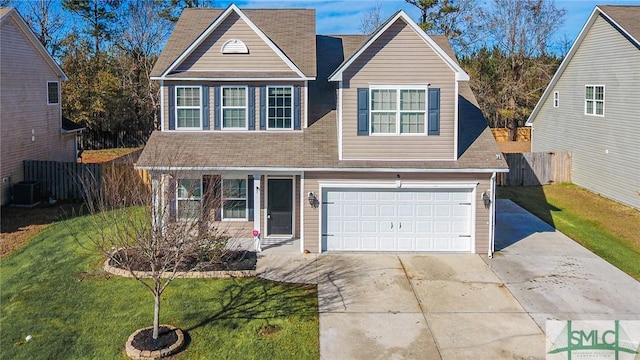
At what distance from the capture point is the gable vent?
17516 millimetres

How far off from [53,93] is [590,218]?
78.1 ft

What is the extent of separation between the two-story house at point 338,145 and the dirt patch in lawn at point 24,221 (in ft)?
16.4

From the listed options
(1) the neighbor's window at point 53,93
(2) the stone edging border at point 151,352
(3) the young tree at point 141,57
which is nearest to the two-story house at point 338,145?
(2) the stone edging border at point 151,352

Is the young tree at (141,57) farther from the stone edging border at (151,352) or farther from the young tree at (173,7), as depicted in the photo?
the stone edging border at (151,352)

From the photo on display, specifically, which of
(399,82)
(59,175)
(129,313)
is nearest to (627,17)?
(399,82)

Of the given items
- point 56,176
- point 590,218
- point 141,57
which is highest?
point 141,57

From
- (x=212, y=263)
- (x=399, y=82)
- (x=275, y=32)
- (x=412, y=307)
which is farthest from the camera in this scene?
(x=275, y=32)

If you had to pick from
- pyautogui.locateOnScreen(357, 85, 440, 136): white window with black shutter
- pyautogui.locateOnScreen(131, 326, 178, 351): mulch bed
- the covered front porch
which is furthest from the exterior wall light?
pyautogui.locateOnScreen(131, 326, 178, 351): mulch bed

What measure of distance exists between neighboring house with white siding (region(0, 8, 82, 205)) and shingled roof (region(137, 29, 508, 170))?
7.74m

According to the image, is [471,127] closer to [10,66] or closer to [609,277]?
[609,277]

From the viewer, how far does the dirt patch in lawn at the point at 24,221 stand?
56.4ft

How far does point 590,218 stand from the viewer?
20516 millimetres

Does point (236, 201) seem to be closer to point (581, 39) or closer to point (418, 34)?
point (418, 34)

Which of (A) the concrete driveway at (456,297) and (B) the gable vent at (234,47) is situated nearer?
(A) the concrete driveway at (456,297)
